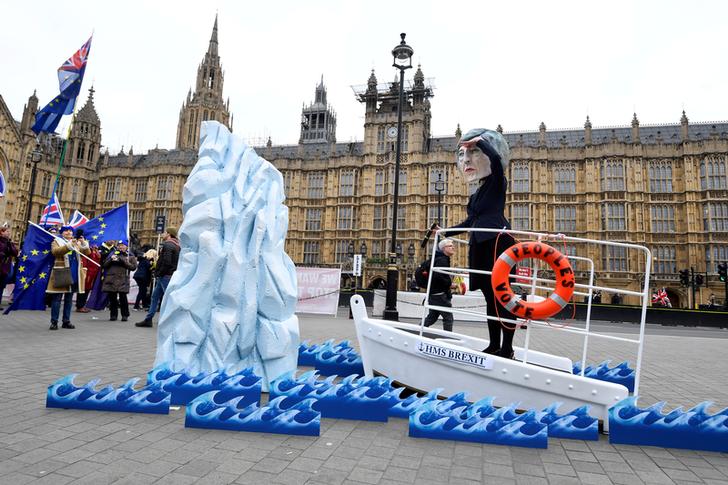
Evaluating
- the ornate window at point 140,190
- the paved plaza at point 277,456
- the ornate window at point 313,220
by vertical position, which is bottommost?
the paved plaza at point 277,456

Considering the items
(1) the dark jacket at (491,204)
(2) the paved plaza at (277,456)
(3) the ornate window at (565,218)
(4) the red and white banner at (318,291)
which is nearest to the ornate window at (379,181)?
(3) the ornate window at (565,218)

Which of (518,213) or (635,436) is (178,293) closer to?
(635,436)

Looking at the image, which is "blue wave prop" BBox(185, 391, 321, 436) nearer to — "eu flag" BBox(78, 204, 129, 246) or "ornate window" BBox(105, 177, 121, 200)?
"eu flag" BBox(78, 204, 129, 246)

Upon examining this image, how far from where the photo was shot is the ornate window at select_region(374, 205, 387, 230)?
39.6 metres

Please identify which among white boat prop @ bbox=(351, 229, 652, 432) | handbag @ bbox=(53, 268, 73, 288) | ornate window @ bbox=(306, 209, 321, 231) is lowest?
white boat prop @ bbox=(351, 229, 652, 432)

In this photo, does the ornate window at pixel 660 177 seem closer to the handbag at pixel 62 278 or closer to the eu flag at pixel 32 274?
the handbag at pixel 62 278

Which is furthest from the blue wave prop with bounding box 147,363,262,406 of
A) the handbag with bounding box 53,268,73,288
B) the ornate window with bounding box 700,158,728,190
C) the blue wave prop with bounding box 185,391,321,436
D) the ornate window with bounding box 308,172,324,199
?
the ornate window with bounding box 700,158,728,190

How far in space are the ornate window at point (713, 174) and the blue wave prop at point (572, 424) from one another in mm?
40285

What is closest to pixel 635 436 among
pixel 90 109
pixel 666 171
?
pixel 666 171

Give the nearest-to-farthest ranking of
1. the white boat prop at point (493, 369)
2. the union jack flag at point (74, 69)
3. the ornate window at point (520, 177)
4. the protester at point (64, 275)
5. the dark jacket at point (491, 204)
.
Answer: the white boat prop at point (493, 369)
the dark jacket at point (491, 204)
the protester at point (64, 275)
the union jack flag at point (74, 69)
the ornate window at point (520, 177)

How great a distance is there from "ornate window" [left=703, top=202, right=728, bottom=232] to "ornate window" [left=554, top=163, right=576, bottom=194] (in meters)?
9.73

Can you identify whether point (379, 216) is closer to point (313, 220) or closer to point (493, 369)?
point (313, 220)

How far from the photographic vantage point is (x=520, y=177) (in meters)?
37.8

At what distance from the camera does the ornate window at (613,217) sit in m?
35.3
